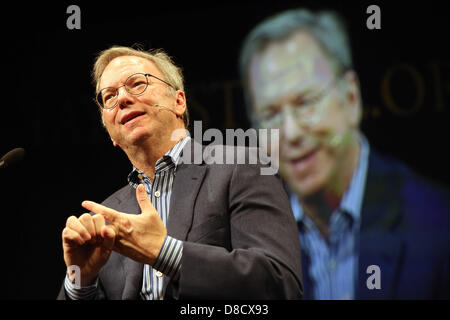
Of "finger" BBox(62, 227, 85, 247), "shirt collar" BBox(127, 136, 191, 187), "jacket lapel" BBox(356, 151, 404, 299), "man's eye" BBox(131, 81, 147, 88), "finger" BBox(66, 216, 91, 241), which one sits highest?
"man's eye" BBox(131, 81, 147, 88)

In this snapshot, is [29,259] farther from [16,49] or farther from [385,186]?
[385,186]

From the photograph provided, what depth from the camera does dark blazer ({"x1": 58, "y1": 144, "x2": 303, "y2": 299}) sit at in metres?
1.24

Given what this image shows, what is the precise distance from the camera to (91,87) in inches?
142

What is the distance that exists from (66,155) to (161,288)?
7.82ft

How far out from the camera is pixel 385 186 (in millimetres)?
2898

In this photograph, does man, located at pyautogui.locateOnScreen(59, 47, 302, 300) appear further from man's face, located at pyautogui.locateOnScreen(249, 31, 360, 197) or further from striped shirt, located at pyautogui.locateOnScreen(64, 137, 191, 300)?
man's face, located at pyautogui.locateOnScreen(249, 31, 360, 197)

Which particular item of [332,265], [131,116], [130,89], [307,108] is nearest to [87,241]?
[131,116]

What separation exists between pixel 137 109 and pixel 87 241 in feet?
2.06

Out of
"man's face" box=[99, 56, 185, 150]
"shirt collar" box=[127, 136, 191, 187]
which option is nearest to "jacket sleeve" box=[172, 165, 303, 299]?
"shirt collar" box=[127, 136, 191, 187]

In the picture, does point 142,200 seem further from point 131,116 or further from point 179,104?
point 179,104

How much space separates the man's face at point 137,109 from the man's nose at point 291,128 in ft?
4.20

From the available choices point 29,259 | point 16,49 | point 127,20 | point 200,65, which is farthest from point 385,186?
point 16,49

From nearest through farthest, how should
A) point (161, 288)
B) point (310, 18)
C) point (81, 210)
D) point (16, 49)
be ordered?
point (161, 288)
point (310, 18)
point (81, 210)
point (16, 49)

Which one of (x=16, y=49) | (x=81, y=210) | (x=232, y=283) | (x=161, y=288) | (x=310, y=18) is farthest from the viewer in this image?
(x=16, y=49)
